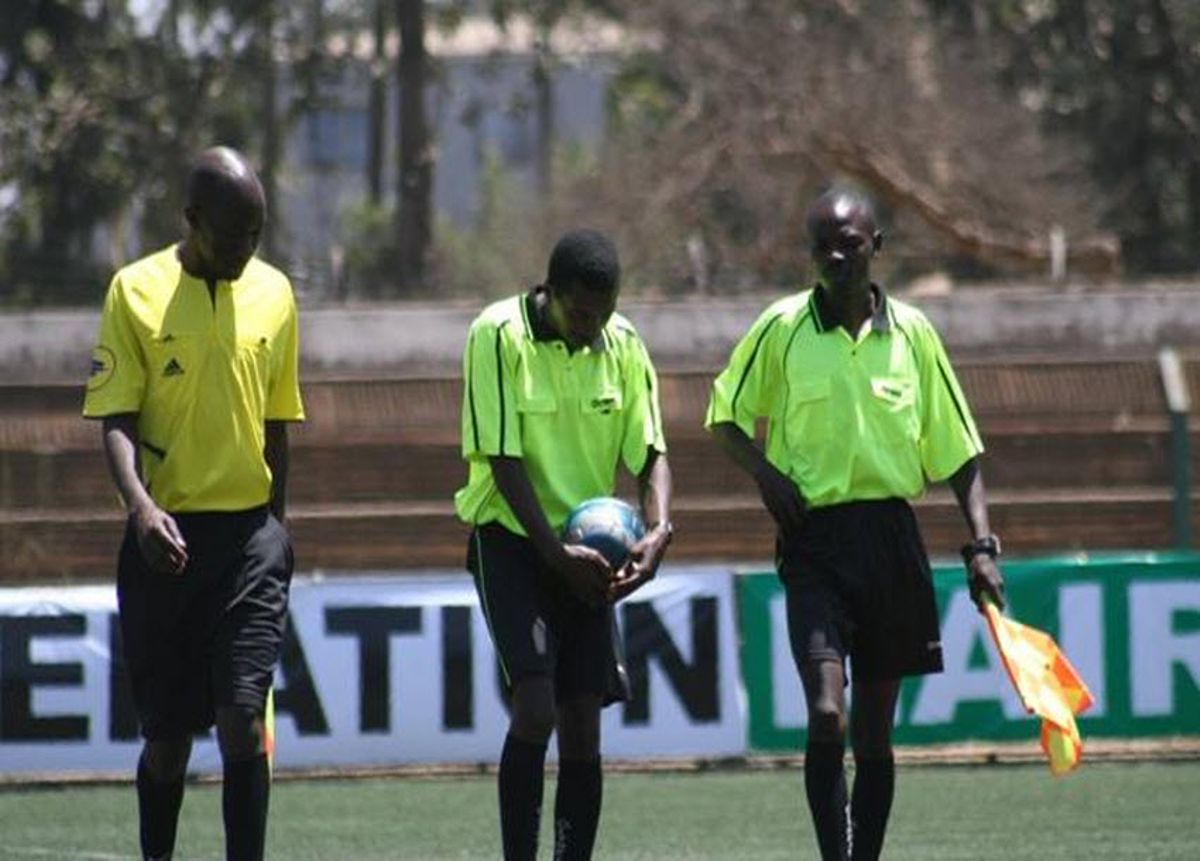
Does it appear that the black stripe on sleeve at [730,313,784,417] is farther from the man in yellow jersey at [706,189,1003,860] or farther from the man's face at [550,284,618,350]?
the man's face at [550,284,618,350]

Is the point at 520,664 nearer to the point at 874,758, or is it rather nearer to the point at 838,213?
the point at 874,758

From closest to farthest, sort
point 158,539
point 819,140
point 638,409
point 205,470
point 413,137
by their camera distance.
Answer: point 158,539 → point 205,470 → point 638,409 → point 819,140 → point 413,137

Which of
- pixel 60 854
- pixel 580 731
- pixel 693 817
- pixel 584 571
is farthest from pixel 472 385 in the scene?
pixel 693 817

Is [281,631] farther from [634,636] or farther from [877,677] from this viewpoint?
[634,636]

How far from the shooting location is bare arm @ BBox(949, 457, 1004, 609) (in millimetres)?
8875

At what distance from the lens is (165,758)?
8359mm

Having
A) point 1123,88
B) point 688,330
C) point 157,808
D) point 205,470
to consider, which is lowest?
point 157,808

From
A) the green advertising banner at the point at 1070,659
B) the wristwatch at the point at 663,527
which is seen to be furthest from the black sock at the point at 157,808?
the green advertising banner at the point at 1070,659

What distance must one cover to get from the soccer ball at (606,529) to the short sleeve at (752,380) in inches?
25.4

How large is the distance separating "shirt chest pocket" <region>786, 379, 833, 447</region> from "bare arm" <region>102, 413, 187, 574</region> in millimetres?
1944

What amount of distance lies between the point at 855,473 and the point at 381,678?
5824 millimetres

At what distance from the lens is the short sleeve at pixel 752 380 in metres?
9.01

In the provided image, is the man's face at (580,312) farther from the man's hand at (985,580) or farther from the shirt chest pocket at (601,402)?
the man's hand at (985,580)

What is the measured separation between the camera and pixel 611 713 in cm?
1434
